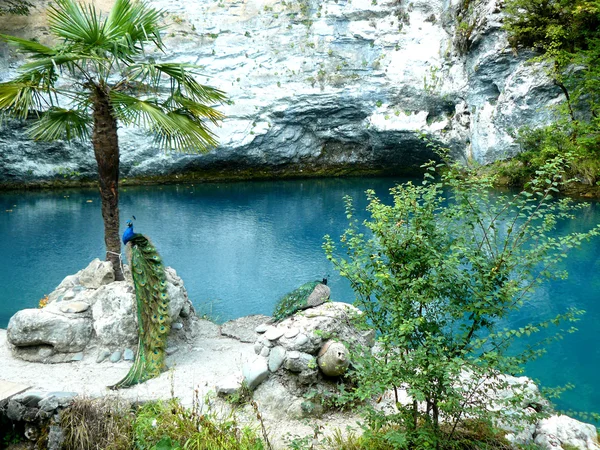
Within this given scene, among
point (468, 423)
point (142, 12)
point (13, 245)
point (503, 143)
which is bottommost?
point (13, 245)

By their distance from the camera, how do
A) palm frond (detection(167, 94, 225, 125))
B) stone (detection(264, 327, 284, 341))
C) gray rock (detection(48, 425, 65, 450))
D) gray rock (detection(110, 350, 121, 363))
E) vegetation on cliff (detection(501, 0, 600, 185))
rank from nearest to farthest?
gray rock (detection(48, 425, 65, 450)) → stone (detection(264, 327, 284, 341)) → gray rock (detection(110, 350, 121, 363)) → palm frond (detection(167, 94, 225, 125)) → vegetation on cliff (detection(501, 0, 600, 185))

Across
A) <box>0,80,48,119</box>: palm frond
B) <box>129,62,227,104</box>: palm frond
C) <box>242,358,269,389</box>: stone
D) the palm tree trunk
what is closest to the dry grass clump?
<box>242,358,269,389</box>: stone

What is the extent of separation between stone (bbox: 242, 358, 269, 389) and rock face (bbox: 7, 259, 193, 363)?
5.13ft

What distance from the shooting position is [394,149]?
2334 cm

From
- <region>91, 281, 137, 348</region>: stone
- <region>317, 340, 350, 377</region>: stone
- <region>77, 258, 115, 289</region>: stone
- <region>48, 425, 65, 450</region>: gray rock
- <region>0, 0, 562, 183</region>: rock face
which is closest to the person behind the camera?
<region>48, 425, 65, 450</region>: gray rock

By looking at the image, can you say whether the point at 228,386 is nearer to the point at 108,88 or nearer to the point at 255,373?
the point at 255,373

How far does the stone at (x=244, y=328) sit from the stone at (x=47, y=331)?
6.51ft

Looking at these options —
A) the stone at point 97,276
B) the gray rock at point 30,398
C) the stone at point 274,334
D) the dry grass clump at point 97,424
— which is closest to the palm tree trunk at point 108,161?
the stone at point 97,276

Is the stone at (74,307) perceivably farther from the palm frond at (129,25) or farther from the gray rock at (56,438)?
the palm frond at (129,25)

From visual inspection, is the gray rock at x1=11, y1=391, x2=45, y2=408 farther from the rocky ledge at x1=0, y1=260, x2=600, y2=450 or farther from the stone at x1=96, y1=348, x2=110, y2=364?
the stone at x1=96, y1=348, x2=110, y2=364

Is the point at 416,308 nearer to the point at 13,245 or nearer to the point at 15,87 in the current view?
the point at 15,87

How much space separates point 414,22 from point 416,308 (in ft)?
69.8

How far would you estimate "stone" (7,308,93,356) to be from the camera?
19.8 ft

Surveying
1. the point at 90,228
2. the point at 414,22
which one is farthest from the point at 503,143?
the point at 90,228
